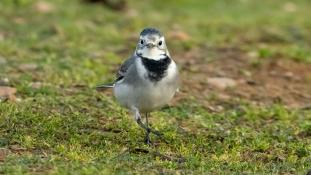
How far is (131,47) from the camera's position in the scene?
417 inches

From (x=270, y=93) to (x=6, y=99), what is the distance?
10.0ft

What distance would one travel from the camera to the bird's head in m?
6.41

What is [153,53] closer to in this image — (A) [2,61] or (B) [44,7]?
(A) [2,61]

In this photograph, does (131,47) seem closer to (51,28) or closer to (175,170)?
(51,28)

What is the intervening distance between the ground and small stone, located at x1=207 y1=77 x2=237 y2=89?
0.01 m

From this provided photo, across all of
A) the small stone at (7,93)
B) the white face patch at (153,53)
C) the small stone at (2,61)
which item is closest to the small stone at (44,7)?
the small stone at (2,61)

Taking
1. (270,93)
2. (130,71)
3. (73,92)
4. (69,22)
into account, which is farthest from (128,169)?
(69,22)

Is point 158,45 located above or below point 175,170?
above

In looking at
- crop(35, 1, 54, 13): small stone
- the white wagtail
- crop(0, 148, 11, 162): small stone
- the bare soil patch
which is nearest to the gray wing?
the white wagtail

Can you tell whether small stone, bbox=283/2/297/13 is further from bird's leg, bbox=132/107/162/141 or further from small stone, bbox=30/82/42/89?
bird's leg, bbox=132/107/162/141

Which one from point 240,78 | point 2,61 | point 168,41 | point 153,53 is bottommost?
point 240,78

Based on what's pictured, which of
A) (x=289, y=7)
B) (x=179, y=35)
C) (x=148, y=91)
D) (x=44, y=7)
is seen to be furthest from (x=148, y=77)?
(x=289, y=7)

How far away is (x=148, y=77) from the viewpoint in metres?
6.27

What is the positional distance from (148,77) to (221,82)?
2943 millimetres
